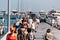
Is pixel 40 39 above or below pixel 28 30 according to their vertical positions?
below

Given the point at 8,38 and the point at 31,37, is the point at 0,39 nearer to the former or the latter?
the point at 8,38

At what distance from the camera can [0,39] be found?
11.1 meters

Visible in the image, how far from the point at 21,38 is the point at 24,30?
1.28 ft

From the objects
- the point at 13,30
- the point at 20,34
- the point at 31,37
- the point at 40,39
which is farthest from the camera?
the point at 40,39

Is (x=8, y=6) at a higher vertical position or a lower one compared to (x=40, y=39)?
higher

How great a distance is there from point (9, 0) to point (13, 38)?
2194mm

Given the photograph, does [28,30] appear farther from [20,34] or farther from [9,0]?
[9,0]

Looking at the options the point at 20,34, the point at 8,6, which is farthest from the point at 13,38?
the point at 8,6

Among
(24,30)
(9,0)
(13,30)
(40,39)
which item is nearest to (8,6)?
(9,0)

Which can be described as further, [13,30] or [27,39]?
[27,39]

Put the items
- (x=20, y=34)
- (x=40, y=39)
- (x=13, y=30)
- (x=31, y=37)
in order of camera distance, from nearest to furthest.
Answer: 1. (x=13, y=30)
2. (x=20, y=34)
3. (x=31, y=37)
4. (x=40, y=39)

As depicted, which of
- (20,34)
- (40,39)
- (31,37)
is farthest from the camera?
(40,39)

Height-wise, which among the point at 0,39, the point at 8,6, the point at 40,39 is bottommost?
the point at 40,39

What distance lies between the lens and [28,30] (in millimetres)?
12727
